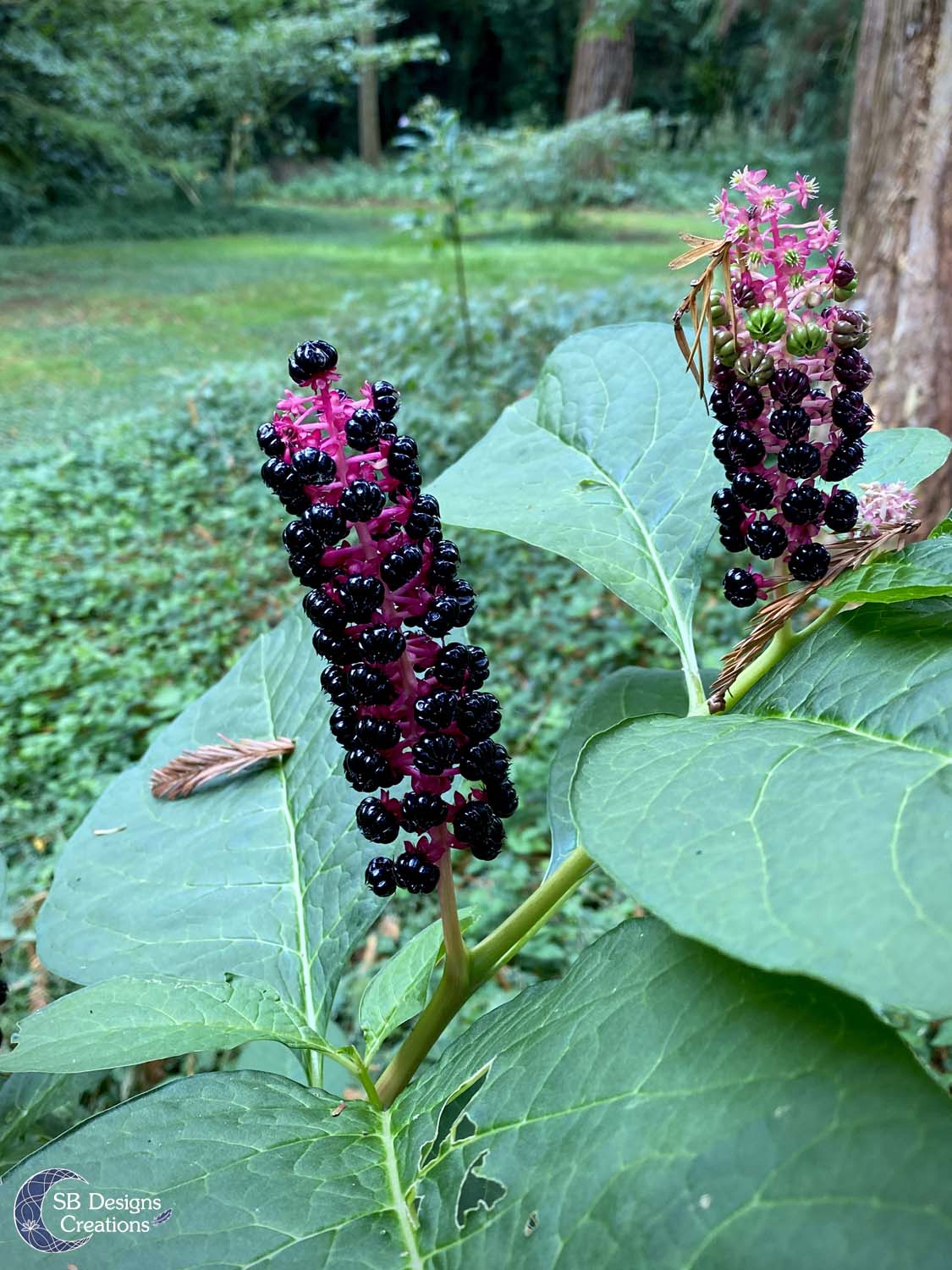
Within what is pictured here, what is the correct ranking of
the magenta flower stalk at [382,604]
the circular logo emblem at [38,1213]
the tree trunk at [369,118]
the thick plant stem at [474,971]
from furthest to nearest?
the tree trunk at [369,118], the thick plant stem at [474,971], the magenta flower stalk at [382,604], the circular logo emblem at [38,1213]

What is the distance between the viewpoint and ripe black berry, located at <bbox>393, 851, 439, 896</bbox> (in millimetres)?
767

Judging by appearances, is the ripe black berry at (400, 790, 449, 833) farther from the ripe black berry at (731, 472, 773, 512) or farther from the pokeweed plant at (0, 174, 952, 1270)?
the ripe black berry at (731, 472, 773, 512)

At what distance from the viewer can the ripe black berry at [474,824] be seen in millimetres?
764

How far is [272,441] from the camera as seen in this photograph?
71 centimetres

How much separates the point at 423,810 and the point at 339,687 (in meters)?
0.12

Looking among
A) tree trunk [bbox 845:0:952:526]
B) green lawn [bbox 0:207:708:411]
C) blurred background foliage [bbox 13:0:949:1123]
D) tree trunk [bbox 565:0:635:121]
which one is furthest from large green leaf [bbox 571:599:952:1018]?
tree trunk [bbox 565:0:635:121]

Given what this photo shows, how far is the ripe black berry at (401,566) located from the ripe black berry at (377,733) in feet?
0.36

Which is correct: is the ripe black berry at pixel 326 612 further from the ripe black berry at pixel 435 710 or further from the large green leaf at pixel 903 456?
the large green leaf at pixel 903 456

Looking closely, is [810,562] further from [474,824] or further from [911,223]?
[911,223]

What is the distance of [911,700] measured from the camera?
0.60 metres

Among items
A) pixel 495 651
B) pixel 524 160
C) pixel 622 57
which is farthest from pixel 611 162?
pixel 495 651

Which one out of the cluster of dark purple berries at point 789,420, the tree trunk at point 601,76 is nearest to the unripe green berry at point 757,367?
the cluster of dark purple berries at point 789,420

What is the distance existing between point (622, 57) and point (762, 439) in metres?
19.1

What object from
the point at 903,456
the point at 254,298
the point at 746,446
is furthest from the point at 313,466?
the point at 254,298
